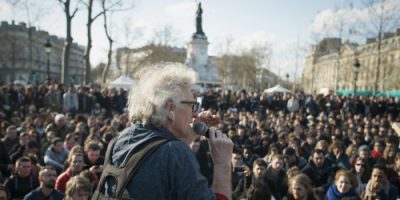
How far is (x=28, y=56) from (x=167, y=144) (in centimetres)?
10208

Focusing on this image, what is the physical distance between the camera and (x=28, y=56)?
313 ft

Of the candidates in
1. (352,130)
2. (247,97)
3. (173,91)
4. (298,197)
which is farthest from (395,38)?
(173,91)

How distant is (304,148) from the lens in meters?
9.45

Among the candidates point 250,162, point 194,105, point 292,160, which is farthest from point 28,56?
point 194,105

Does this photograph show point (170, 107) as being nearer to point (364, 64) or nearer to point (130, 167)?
point (130, 167)

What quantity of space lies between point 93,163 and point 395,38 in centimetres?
5808

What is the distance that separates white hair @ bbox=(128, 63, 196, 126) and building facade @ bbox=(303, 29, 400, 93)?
2522cm

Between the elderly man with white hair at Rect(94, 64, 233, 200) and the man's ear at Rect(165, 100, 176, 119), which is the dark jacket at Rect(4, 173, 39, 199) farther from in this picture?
the man's ear at Rect(165, 100, 176, 119)

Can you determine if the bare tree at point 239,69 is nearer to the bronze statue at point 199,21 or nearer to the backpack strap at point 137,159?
the bronze statue at point 199,21

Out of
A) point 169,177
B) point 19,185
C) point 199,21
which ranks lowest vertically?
point 19,185

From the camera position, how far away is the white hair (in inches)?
77.7

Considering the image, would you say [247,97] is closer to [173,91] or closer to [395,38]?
[173,91]

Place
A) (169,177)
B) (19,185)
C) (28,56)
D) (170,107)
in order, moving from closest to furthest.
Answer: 1. (169,177)
2. (170,107)
3. (19,185)
4. (28,56)

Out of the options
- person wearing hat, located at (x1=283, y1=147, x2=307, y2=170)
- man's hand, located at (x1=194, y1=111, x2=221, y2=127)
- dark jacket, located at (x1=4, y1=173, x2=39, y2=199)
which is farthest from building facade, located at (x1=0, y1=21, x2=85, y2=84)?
man's hand, located at (x1=194, y1=111, x2=221, y2=127)
